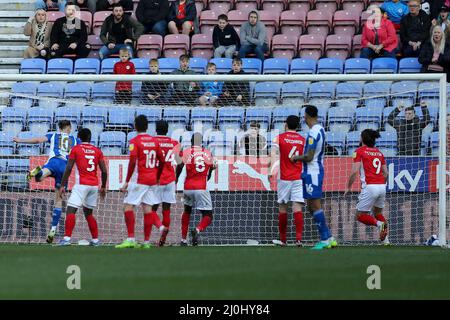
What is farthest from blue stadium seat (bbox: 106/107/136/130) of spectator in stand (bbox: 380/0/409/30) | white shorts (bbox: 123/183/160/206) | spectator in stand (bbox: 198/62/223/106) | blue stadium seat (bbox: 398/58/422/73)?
spectator in stand (bbox: 380/0/409/30)

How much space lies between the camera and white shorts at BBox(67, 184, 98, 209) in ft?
58.0

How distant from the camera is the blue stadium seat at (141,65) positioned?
2225cm

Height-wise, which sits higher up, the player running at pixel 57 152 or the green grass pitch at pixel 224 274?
the player running at pixel 57 152

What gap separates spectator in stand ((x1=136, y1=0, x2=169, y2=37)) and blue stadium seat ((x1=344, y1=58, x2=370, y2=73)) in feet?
12.5

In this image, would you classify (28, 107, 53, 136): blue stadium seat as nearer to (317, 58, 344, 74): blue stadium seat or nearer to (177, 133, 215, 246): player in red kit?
(177, 133, 215, 246): player in red kit

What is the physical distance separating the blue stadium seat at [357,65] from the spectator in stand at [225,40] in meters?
2.13

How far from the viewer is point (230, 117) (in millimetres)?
19562

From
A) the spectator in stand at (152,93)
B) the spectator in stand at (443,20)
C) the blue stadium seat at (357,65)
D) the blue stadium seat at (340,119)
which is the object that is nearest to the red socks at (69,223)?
the spectator in stand at (152,93)

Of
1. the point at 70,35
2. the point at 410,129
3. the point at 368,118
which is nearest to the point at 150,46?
the point at 70,35

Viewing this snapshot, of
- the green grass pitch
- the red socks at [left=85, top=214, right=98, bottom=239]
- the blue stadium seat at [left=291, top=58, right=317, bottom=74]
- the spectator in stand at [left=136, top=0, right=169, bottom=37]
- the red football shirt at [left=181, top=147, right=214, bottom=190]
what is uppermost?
the spectator in stand at [left=136, top=0, right=169, bottom=37]

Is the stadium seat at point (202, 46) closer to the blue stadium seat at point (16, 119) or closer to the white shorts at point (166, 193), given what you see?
the blue stadium seat at point (16, 119)

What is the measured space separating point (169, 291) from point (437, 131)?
9.57m

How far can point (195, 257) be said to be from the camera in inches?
555

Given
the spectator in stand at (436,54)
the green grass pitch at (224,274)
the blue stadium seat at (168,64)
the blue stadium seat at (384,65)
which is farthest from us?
the blue stadium seat at (168,64)
